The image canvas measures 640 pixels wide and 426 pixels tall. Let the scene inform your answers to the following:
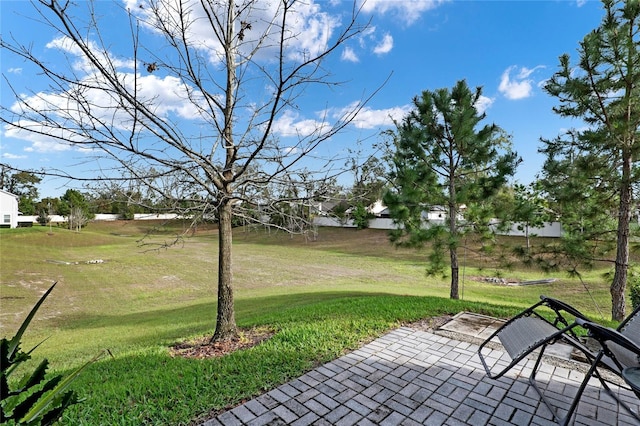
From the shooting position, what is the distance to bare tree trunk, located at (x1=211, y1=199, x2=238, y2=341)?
3680mm

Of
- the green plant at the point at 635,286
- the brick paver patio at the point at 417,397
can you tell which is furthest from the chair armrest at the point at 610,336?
the green plant at the point at 635,286

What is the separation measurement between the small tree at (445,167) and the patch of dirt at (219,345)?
4.36 metres

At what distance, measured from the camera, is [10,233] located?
21938 millimetres

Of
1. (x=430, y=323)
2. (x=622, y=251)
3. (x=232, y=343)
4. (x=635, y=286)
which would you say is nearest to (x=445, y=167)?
(x=622, y=251)

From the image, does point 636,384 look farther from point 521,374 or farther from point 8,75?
point 8,75

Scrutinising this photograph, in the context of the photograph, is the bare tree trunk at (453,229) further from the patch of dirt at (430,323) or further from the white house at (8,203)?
the white house at (8,203)

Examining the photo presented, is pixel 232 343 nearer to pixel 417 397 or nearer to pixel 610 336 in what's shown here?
pixel 417 397

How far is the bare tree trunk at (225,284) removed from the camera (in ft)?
12.1

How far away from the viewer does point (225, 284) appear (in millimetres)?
3723

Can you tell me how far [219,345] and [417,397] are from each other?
2.30 meters

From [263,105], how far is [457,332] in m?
3.59

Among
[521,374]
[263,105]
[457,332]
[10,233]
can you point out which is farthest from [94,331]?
[10,233]

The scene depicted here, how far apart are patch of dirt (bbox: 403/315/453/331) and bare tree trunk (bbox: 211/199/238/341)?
226 centimetres

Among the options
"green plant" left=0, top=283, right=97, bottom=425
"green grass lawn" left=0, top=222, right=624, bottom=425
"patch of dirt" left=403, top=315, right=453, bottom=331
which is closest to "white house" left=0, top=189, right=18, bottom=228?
"green grass lawn" left=0, top=222, right=624, bottom=425
